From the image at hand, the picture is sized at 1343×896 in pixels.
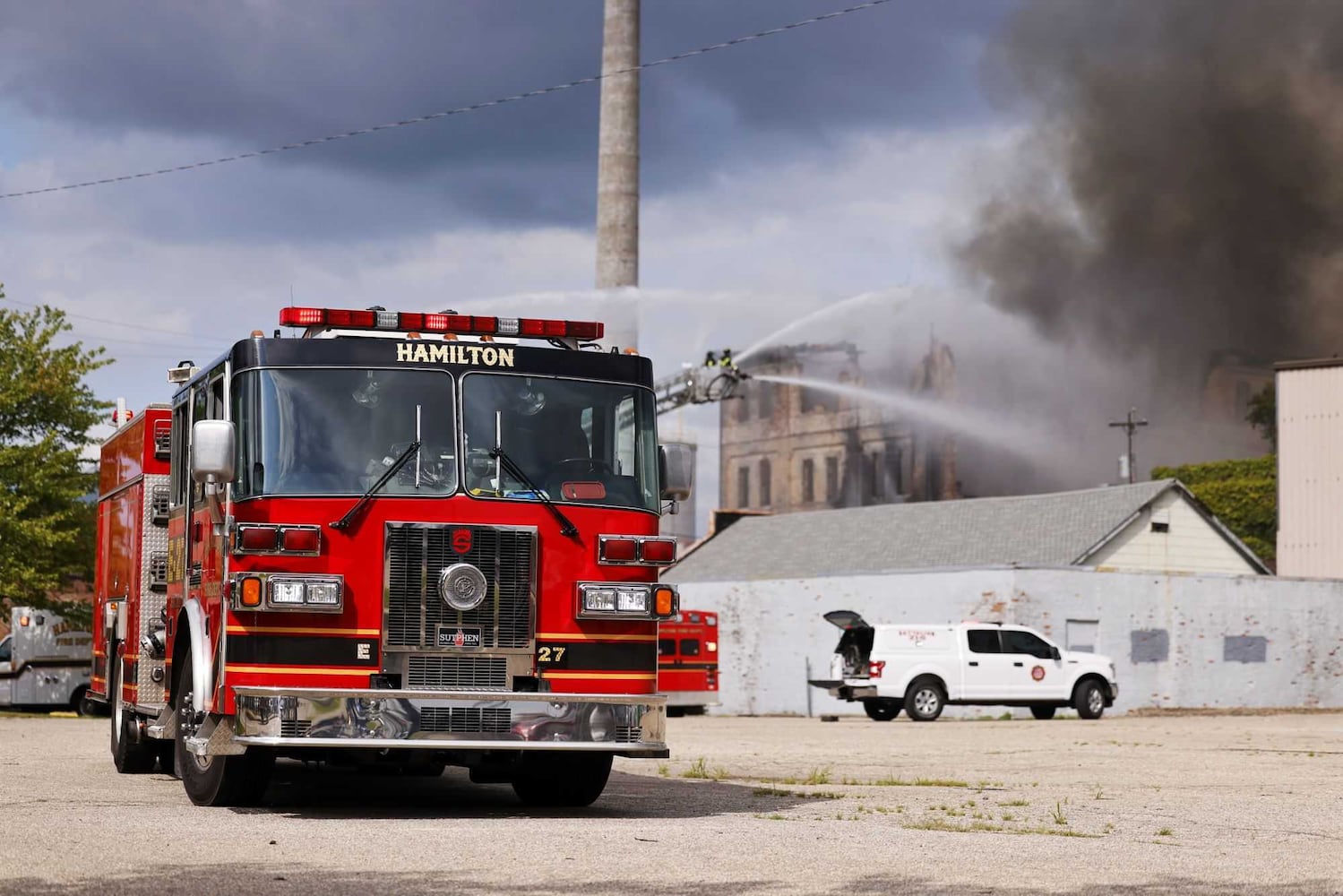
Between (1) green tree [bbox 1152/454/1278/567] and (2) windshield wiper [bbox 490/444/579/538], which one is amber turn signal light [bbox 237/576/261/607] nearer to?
(2) windshield wiper [bbox 490/444/579/538]

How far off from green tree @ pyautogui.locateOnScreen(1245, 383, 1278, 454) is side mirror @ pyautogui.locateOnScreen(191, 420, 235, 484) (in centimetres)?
7651

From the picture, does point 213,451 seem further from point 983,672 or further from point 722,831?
point 983,672

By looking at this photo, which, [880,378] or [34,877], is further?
[880,378]

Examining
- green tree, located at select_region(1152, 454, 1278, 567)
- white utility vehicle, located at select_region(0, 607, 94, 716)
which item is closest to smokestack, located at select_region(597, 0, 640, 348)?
white utility vehicle, located at select_region(0, 607, 94, 716)

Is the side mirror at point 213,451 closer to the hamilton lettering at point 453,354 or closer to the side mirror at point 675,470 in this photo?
the hamilton lettering at point 453,354

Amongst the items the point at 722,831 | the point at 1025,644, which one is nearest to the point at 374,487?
the point at 722,831

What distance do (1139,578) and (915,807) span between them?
28.9 meters

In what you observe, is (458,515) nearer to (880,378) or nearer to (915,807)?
(915,807)

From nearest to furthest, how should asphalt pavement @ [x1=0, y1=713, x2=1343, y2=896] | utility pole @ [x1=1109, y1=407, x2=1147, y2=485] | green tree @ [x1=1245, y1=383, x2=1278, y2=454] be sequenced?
1. asphalt pavement @ [x1=0, y1=713, x2=1343, y2=896]
2. utility pole @ [x1=1109, y1=407, x2=1147, y2=485]
3. green tree @ [x1=1245, y1=383, x2=1278, y2=454]

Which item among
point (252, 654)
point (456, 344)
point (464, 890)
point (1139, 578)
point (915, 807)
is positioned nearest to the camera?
point (464, 890)

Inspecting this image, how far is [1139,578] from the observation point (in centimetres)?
4044

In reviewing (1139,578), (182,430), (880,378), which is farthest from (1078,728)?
(880,378)

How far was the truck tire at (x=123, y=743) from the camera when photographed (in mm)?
15734

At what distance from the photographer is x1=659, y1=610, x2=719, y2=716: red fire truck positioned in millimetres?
37531
